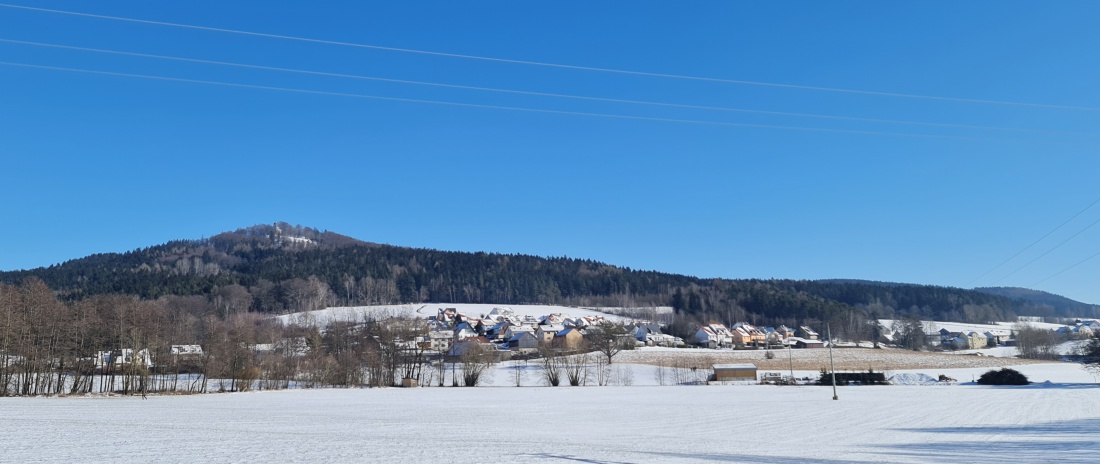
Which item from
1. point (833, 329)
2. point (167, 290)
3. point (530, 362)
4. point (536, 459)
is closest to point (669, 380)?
point (530, 362)

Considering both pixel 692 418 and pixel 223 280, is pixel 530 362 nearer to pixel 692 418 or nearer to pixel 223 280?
pixel 692 418

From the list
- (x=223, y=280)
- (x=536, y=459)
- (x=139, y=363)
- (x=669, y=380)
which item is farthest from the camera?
(x=223, y=280)

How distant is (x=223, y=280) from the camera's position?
19238 centimetres

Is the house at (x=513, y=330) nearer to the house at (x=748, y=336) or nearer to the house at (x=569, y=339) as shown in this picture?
the house at (x=569, y=339)

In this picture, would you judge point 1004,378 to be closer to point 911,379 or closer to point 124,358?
point 911,379

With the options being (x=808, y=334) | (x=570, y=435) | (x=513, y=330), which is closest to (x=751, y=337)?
(x=808, y=334)

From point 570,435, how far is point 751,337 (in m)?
156

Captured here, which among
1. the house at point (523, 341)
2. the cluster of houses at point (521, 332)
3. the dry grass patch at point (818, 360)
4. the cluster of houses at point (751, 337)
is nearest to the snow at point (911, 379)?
the dry grass patch at point (818, 360)

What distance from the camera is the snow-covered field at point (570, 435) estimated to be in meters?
19.1

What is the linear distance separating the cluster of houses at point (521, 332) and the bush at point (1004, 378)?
5650 cm

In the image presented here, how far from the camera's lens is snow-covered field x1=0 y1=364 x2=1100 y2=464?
19.1 metres

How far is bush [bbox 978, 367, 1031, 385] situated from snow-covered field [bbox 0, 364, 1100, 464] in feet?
110

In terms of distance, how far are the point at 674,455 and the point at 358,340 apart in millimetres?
83630

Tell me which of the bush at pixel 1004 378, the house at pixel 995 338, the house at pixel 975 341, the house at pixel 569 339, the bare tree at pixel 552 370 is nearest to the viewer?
the bush at pixel 1004 378
